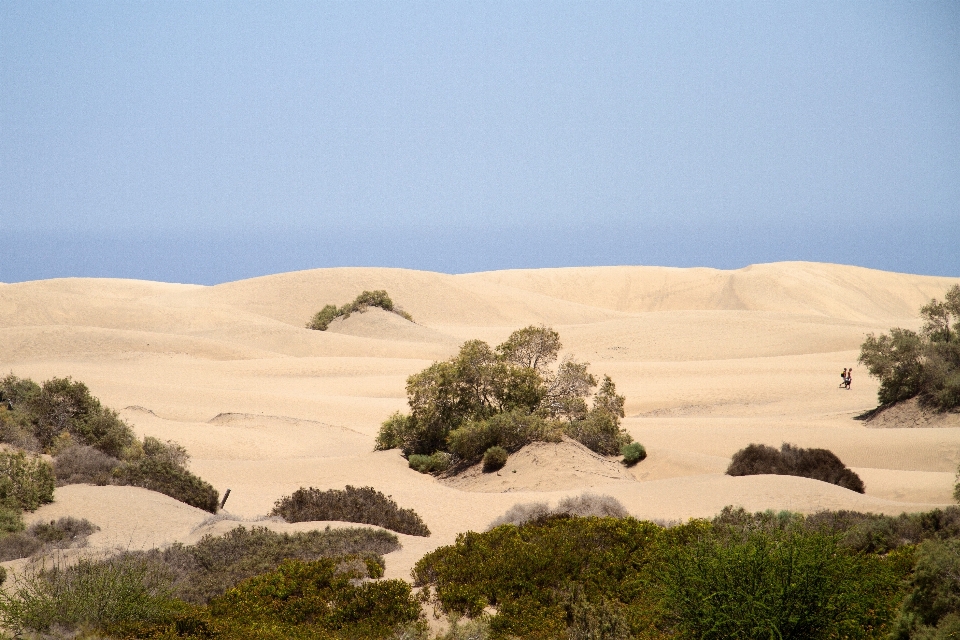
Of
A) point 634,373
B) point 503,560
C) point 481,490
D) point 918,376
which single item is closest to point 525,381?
point 481,490

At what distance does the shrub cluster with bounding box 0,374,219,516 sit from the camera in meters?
14.6

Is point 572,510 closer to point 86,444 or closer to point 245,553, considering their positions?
point 245,553

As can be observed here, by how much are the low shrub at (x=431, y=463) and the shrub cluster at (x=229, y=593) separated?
26.5ft

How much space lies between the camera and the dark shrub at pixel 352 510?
13109 millimetres

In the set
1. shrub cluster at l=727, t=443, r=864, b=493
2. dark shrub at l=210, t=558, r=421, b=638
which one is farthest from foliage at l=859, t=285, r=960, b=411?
dark shrub at l=210, t=558, r=421, b=638

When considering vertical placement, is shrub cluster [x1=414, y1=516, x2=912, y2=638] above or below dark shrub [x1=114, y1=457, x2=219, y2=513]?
above

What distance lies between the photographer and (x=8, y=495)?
11844mm

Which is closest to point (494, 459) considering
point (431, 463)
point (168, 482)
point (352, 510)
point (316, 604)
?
point (431, 463)

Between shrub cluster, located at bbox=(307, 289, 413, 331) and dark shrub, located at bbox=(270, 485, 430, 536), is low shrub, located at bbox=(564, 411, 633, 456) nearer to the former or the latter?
dark shrub, located at bbox=(270, 485, 430, 536)

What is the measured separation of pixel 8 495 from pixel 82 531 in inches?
53.1

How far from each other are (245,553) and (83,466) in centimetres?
576

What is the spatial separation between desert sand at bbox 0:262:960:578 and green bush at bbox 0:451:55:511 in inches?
11.1

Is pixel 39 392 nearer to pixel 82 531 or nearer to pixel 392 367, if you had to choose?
pixel 82 531

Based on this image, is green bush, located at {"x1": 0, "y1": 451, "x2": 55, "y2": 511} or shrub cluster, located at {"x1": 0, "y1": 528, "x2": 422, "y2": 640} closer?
shrub cluster, located at {"x1": 0, "y1": 528, "x2": 422, "y2": 640}
